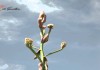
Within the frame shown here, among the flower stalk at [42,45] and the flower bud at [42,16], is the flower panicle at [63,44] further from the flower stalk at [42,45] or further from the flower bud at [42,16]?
the flower bud at [42,16]

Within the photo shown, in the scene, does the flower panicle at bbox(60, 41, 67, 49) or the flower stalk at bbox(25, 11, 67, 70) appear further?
the flower panicle at bbox(60, 41, 67, 49)

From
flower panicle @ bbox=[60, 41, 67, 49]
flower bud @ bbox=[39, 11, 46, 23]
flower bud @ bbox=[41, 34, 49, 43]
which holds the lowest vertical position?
flower panicle @ bbox=[60, 41, 67, 49]

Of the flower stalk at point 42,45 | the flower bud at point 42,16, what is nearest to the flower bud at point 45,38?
the flower stalk at point 42,45

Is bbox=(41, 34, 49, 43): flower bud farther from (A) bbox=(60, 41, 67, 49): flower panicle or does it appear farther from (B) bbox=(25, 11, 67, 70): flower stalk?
(A) bbox=(60, 41, 67, 49): flower panicle

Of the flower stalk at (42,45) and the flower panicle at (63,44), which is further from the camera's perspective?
the flower panicle at (63,44)

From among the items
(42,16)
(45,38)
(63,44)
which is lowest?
(63,44)

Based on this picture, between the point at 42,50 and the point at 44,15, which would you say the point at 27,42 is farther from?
the point at 44,15

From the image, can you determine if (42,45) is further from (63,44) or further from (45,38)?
(63,44)

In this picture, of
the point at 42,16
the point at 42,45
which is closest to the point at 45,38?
the point at 42,45

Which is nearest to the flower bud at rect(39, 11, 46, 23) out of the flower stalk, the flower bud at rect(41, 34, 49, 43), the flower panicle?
the flower stalk

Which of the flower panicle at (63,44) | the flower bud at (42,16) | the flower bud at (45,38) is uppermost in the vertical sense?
the flower bud at (42,16)

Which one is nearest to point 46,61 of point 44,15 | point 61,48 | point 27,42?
point 61,48
